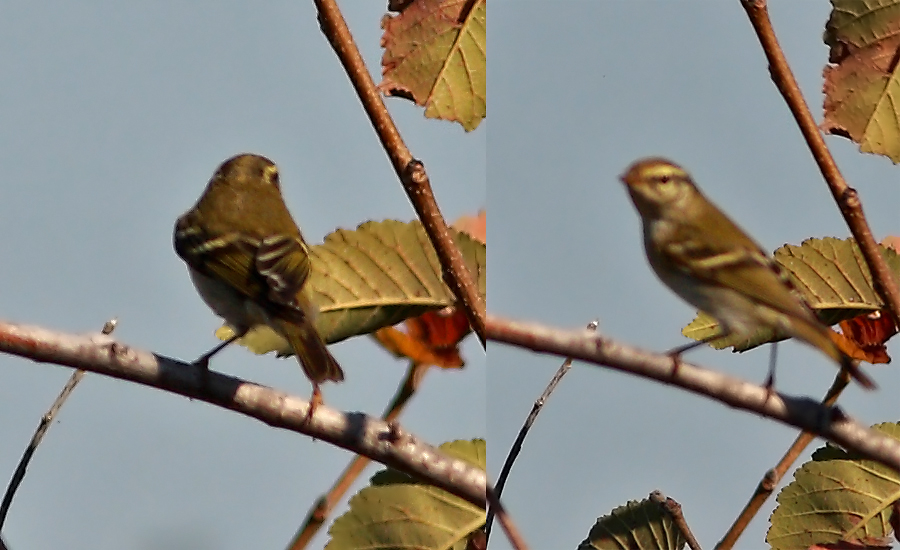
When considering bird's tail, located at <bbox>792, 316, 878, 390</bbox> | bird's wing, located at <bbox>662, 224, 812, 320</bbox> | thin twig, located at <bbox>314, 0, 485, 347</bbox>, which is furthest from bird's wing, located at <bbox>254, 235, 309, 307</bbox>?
bird's tail, located at <bbox>792, 316, 878, 390</bbox>

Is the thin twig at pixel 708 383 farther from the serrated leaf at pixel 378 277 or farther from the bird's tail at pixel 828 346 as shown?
the serrated leaf at pixel 378 277

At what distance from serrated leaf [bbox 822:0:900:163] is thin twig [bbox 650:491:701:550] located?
0.27 meters

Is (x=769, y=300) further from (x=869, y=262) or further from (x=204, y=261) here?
(x=204, y=261)

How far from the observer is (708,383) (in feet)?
1.90

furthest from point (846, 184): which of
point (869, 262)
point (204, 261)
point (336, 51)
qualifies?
point (204, 261)

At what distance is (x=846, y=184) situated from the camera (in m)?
0.66

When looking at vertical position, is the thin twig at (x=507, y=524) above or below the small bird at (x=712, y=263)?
below

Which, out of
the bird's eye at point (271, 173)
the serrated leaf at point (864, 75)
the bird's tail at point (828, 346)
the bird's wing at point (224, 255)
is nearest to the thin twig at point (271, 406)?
the bird's tail at point (828, 346)

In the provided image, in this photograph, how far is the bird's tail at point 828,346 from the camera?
0.63m

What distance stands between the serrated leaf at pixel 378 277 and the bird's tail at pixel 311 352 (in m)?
0.16

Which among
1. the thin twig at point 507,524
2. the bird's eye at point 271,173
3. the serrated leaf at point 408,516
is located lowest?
the thin twig at point 507,524

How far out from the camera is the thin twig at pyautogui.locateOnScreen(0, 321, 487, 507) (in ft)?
2.46

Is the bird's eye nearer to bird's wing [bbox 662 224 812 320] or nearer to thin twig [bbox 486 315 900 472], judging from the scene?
bird's wing [bbox 662 224 812 320]

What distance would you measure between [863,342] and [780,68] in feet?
0.68
